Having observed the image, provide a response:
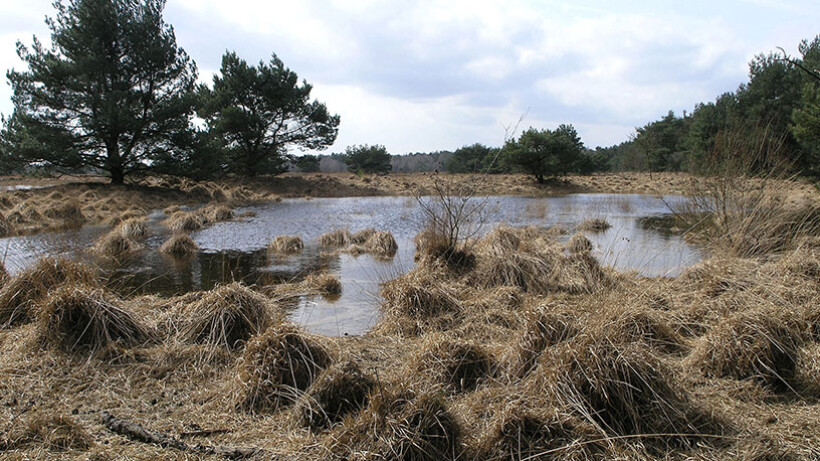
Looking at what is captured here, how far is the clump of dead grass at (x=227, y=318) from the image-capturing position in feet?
15.2

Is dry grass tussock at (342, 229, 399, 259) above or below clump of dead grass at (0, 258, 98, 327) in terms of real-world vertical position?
below

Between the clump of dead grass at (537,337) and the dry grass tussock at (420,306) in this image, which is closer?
the clump of dead grass at (537,337)

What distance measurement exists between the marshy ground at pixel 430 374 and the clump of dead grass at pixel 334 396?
0.5 inches

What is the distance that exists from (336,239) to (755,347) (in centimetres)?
939

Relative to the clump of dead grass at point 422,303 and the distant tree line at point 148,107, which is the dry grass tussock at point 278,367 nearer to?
the clump of dead grass at point 422,303

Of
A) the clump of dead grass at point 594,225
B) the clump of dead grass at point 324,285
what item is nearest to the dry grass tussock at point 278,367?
the clump of dead grass at point 324,285

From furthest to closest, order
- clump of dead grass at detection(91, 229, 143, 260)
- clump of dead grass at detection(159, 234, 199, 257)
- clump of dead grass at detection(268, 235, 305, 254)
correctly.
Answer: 1. clump of dead grass at detection(268, 235, 305, 254)
2. clump of dead grass at detection(159, 234, 199, 257)
3. clump of dead grass at detection(91, 229, 143, 260)

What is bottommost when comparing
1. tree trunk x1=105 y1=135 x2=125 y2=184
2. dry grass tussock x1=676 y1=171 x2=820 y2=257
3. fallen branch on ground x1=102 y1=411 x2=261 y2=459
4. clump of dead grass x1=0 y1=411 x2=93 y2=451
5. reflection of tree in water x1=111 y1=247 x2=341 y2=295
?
reflection of tree in water x1=111 y1=247 x2=341 y2=295

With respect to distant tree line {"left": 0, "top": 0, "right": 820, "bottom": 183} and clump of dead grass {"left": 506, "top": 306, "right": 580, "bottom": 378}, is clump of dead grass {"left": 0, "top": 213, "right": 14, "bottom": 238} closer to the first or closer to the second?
distant tree line {"left": 0, "top": 0, "right": 820, "bottom": 183}

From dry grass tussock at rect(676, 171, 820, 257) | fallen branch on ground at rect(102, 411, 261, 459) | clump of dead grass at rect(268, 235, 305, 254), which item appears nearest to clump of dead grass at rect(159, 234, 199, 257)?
clump of dead grass at rect(268, 235, 305, 254)

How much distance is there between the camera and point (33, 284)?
5.27 m

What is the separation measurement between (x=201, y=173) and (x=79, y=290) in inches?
800

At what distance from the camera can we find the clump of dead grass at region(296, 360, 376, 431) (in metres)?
3.19

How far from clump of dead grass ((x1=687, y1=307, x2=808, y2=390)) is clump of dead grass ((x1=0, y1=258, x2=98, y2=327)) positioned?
573 centimetres
